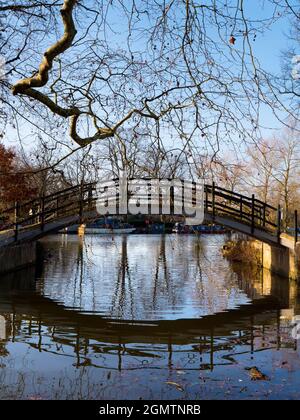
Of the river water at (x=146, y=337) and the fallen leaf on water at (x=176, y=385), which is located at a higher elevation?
the river water at (x=146, y=337)

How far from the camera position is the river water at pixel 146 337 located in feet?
21.9

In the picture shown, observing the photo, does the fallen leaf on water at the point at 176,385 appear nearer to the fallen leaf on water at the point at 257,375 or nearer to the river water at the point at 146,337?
the river water at the point at 146,337

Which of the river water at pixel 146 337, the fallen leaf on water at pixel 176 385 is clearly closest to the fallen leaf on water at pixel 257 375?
the river water at pixel 146 337

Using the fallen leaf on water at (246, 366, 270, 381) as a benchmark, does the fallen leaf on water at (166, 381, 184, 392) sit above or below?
below

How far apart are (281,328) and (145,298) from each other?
17.0ft

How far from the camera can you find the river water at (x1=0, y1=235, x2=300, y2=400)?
21.9 ft

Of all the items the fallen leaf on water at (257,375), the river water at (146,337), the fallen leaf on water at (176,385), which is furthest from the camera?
the fallen leaf on water at (257,375)

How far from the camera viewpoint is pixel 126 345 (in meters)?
9.31

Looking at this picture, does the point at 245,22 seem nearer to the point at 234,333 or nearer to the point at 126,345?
the point at 126,345

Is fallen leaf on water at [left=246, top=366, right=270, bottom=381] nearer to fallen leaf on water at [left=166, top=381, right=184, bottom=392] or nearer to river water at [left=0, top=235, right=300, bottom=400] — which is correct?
river water at [left=0, top=235, right=300, bottom=400]

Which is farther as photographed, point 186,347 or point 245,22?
point 186,347

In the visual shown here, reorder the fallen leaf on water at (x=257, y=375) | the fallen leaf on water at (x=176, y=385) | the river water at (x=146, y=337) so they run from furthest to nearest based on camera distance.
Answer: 1. the fallen leaf on water at (x=257, y=375)
2. the river water at (x=146, y=337)
3. the fallen leaf on water at (x=176, y=385)

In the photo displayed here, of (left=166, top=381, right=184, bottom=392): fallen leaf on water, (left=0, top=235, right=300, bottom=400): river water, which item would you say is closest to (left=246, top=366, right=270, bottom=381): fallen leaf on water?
(left=0, top=235, right=300, bottom=400): river water
